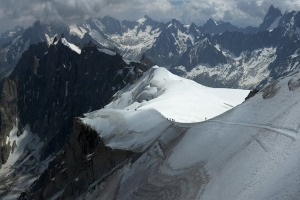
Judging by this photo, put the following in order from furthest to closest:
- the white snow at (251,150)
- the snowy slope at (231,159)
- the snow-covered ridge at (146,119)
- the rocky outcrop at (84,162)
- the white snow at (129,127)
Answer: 1. the rocky outcrop at (84,162)
2. the snow-covered ridge at (146,119)
3. the white snow at (129,127)
4. the snowy slope at (231,159)
5. the white snow at (251,150)

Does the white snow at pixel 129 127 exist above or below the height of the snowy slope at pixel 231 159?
below

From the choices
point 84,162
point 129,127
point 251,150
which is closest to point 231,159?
point 251,150

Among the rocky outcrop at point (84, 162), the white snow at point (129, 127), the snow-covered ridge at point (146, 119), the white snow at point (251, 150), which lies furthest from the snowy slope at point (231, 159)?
the rocky outcrop at point (84, 162)

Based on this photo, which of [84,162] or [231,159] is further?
[84,162]

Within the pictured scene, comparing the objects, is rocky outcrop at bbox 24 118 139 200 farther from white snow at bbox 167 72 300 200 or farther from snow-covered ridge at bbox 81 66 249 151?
white snow at bbox 167 72 300 200

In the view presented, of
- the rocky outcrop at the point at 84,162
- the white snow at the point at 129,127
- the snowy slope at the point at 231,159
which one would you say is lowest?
the rocky outcrop at the point at 84,162

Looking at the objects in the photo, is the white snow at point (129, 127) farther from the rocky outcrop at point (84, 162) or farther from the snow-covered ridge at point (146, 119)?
the rocky outcrop at point (84, 162)

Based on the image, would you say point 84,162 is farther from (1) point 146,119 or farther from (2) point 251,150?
(2) point 251,150

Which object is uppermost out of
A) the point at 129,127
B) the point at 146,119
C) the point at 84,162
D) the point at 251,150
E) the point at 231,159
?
the point at 251,150
